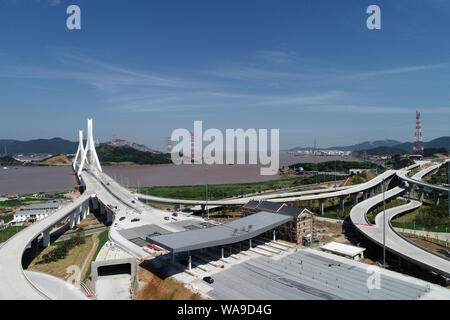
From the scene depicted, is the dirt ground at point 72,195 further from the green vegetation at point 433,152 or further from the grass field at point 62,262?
the green vegetation at point 433,152

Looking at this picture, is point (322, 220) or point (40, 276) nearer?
point (40, 276)

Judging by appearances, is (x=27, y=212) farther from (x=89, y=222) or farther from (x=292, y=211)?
(x=292, y=211)

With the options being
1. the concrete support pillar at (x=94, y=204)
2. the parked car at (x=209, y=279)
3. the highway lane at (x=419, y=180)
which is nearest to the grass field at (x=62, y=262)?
the parked car at (x=209, y=279)

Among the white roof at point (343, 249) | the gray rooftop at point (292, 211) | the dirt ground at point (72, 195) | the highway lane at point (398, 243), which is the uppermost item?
the gray rooftop at point (292, 211)

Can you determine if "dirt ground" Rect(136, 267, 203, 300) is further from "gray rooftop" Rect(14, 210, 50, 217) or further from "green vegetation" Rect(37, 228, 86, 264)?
"gray rooftop" Rect(14, 210, 50, 217)
